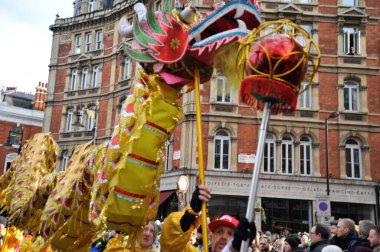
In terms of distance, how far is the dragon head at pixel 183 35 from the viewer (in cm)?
297

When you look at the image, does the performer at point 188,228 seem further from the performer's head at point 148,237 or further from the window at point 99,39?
the window at point 99,39

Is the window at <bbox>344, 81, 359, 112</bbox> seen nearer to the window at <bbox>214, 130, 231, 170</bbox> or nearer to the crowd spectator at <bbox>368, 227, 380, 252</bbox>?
the window at <bbox>214, 130, 231, 170</bbox>

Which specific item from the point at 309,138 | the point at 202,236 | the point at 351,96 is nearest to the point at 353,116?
the point at 351,96

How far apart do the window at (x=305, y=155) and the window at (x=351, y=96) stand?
267 centimetres

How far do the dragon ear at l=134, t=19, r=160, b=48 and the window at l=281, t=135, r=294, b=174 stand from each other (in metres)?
17.9

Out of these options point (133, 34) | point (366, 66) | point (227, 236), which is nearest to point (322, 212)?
point (227, 236)

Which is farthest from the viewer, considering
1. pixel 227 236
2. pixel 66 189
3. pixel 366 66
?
pixel 366 66

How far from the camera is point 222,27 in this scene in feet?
10.0

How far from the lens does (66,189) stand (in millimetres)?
4004

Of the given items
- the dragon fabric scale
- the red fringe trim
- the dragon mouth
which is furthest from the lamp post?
the red fringe trim

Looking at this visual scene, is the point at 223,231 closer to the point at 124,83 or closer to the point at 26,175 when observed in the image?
the point at 26,175

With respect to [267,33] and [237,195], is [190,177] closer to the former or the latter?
[237,195]

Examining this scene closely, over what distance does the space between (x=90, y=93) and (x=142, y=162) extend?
25.2 meters

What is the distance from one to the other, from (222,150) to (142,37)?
685 inches
